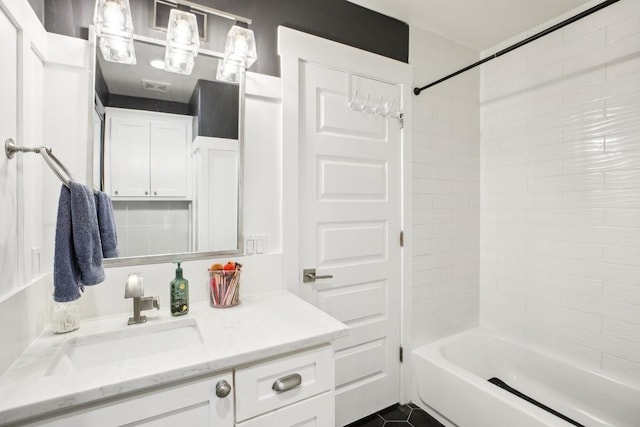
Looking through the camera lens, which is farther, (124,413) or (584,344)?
(584,344)

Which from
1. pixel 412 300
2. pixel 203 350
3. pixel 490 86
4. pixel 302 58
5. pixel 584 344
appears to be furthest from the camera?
pixel 490 86

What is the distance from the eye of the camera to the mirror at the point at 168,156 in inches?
52.4

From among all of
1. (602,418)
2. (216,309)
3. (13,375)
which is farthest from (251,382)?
(602,418)

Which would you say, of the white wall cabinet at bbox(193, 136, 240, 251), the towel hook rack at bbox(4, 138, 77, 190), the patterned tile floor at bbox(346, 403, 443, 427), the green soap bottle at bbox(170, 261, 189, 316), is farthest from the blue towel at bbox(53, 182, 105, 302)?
the patterned tile floor at bbox(346, 403, 443, 427)

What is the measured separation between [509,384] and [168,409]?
2.25 metres

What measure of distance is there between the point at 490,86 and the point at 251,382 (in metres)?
2.60

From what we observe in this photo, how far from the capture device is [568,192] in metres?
2.00

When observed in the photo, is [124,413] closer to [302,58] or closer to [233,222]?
[233,222]

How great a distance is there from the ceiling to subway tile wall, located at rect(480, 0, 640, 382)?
0.15m

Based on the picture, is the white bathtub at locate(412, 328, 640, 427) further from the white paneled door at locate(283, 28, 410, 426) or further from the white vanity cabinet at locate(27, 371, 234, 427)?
the white vanity cabinet at locate(27, 371, 234, 427)

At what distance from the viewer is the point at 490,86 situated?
2.44 metres

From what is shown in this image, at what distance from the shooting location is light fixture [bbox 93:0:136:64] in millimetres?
1221

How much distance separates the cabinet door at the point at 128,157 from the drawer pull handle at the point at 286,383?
96cm

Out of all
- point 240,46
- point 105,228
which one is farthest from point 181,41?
point 105,228
